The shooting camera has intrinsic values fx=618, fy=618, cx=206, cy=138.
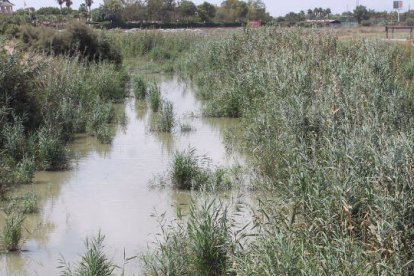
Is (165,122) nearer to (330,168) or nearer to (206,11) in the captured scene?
(330,168)

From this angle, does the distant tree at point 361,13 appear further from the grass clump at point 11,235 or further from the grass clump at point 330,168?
the grass clump at point 11,235

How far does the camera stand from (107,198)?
9.85 meters

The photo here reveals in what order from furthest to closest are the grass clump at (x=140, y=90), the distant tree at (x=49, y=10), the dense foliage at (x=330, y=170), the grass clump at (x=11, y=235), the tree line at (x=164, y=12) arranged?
the distant tree at (x=49, y=10) → the tree line at (x=164, y=12) → the grass clump at (x=140, y=90) → the grass clump at (x=11, y=235) → the dense foliage at (x=330, y=170)

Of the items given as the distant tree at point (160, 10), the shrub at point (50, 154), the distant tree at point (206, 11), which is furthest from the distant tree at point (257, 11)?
the shrub at point (50, 154)

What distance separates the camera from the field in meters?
5.78

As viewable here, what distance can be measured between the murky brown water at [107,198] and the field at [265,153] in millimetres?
205

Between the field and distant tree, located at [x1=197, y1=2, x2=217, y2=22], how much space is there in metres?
74.7

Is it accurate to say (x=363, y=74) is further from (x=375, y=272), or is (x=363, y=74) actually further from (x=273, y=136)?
(x=375, y=272)

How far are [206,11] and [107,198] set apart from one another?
295ft

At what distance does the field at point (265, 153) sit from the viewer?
5781 millimetres

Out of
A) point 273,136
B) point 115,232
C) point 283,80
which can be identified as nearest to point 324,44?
point 283,80

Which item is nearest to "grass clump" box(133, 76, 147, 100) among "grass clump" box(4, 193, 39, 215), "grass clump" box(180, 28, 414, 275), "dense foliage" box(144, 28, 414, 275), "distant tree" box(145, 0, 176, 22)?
"grass clump" box(180, 28, 414, 275)

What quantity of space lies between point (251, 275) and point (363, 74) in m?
7.26

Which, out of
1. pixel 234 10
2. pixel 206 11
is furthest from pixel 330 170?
pixel 234 10
